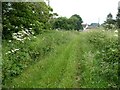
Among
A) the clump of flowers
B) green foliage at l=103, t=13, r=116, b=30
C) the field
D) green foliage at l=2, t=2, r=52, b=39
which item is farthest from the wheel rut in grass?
green foliage at l=103, t=13, r=116, b=30

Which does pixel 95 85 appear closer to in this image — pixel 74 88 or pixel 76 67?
pixel 74 88

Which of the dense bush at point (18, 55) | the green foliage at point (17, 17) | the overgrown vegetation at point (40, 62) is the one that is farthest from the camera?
the green foliage at point (17, 17)

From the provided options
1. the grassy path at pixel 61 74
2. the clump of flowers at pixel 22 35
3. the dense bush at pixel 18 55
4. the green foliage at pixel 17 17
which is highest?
the green foliage at pixel 17 17

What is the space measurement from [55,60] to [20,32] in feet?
18.3

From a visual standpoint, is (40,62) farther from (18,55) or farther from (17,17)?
(17,17)

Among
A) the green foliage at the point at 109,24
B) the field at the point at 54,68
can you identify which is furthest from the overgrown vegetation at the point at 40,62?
the green foliage at the point at 109,24

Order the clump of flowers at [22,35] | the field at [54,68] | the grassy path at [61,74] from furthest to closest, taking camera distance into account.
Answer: the clump of flowers at [22,35]
the field at [54,68]
the grassy path at [61,74]

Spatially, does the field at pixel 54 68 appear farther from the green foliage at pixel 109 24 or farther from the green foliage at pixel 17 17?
the green foliage at pixel 109 24

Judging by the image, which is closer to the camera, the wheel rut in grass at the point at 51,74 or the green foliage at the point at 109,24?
the wheel rut in grass at the point at 51,74

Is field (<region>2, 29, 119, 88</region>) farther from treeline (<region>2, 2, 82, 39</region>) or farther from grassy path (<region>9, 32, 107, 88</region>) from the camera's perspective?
treeline (<region>2, 2, 82, 39</region>)

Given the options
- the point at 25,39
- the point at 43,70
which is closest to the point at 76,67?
the point at 43,70

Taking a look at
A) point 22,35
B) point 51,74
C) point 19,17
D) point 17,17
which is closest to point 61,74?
point 51,74

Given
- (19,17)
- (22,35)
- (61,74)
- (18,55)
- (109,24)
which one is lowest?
(109,24)

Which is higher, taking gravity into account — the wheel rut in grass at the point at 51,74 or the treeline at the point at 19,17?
the treeline at the point at 19,17
